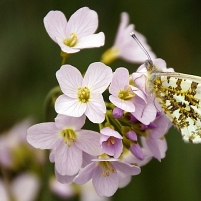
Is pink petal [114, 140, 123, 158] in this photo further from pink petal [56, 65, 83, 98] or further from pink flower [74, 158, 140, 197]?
pink petal [56, 65, 83, 98]

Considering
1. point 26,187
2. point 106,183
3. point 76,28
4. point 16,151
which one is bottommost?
point 26,187

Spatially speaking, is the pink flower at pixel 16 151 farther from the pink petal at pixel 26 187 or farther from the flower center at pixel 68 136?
the flower center at pixel 68 136

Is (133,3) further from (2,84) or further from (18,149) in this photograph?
(18,149)

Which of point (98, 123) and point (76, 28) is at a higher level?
point (76, 28)

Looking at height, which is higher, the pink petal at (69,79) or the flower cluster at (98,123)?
the pink petal at (69,79)

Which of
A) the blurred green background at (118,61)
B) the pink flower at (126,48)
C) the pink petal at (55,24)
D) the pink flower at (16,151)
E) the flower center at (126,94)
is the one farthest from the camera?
the blurred green background at (118,61)

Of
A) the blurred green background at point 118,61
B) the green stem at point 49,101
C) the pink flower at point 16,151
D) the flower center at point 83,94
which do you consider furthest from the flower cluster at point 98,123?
the blurred green background at point 118,61

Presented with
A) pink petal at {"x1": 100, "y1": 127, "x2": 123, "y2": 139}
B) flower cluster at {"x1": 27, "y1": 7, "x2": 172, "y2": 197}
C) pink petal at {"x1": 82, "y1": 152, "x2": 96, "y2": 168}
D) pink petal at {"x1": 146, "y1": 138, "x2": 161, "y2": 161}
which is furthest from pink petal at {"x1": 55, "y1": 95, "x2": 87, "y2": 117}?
pink petal at {"x1": 146, "y1": 138, "x2": 161, "y2": 161}

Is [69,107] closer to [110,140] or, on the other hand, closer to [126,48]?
[110,140]

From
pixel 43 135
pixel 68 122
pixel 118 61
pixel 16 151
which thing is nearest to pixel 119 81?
pixel 68 122
